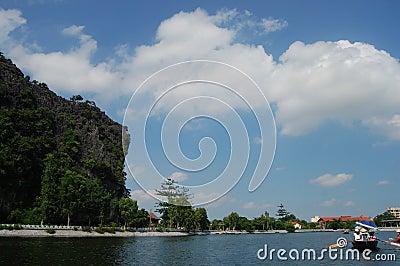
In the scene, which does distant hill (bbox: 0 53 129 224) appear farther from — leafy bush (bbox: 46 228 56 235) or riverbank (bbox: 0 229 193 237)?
leafy bush (bbox: 46 228 56 235)

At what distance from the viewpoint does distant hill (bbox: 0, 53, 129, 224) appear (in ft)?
161

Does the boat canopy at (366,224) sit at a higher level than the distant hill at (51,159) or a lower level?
lower

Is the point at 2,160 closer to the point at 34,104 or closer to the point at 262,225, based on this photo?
the point at 34,104

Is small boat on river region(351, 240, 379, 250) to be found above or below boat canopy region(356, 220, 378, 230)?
below

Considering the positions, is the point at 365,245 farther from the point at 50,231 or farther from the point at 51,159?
the point at 51,159

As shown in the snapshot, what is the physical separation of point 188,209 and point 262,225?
147 feet

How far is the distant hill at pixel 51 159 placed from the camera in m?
49.1

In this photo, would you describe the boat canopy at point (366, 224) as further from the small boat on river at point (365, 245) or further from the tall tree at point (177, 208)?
the tall tree at point (177, 208)


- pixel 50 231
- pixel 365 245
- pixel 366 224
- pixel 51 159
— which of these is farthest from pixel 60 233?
pixel 366 224

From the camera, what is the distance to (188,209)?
75375 millimetres

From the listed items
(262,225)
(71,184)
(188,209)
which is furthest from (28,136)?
(262,225)

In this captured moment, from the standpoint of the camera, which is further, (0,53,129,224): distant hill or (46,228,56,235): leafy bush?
(0,53,129,224): distant hill

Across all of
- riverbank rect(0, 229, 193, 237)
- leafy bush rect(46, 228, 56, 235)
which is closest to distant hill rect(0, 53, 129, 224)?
riverbank rect(0, 229, 193, 237)

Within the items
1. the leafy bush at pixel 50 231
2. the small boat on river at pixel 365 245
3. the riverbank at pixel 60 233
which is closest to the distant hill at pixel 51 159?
the riverbank at pixel 60 233
